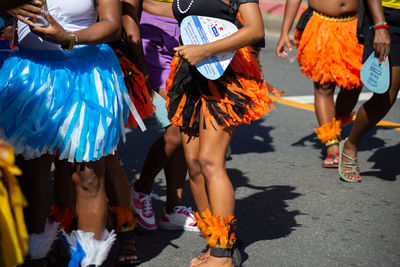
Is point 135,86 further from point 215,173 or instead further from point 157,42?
point 157,42

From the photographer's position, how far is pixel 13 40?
3012 mm

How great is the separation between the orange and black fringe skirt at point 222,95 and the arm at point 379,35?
1496mm

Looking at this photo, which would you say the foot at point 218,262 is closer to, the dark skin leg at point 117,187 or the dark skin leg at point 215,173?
the dark skin leg at point 215,173

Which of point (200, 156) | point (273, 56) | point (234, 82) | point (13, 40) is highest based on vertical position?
point (13, 40)

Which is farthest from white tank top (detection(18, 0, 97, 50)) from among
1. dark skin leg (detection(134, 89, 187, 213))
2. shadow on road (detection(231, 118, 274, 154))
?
shadow on road (detection(231, 118, 274, 154))

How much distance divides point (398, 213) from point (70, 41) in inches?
108

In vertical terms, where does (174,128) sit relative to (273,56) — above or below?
above

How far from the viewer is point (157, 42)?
4.19 meters

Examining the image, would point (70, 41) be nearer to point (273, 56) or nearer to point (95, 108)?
point (95, 108)

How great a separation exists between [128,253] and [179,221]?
0.66 m

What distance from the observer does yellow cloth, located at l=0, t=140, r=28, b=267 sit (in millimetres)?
1881

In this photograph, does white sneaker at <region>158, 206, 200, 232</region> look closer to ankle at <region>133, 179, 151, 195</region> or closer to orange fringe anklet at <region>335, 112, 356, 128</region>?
ankle at <region>133, 179, 151, 195</region>

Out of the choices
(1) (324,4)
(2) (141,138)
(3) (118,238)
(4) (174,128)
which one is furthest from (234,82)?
(2) (141,138)

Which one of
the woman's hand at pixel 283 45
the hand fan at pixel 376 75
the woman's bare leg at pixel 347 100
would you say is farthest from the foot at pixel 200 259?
the woman's bare leg at pixel 347 100
